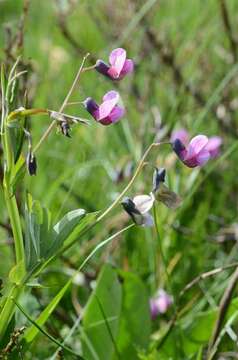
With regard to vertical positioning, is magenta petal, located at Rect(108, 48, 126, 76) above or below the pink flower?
above

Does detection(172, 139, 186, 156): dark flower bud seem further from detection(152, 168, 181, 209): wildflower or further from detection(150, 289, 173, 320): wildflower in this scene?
detection(150, 289, 173, 320): wildflower

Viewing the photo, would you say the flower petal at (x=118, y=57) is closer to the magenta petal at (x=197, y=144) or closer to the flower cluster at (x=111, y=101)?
the flower cluster at (x=111, y=101)

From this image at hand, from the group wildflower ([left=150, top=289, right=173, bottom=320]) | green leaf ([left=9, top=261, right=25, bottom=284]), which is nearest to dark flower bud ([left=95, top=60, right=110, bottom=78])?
green leaf ([left=9, top=261, right=25, bottom=284])

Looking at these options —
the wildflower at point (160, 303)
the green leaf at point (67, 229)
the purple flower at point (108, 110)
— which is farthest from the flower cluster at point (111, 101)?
the wildflower at point (160, 303)

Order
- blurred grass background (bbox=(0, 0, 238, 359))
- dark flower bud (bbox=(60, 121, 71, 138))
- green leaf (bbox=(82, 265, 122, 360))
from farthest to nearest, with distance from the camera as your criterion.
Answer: blurred grass background (bbox=(0, 0, 238, 359)) → green leaf (bbox=(82, 265, 122, 360)) → dark flower bud (bbox=(60, 121, 71, 138))

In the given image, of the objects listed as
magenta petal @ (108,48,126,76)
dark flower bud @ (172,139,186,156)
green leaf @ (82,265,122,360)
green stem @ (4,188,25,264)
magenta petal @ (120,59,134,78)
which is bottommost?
green leaf @ (82,265,122,360)

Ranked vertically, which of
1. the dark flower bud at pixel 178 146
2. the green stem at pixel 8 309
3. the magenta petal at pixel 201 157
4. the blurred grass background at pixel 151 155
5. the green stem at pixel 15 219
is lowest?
the blurred grass background at pixel 151 155
